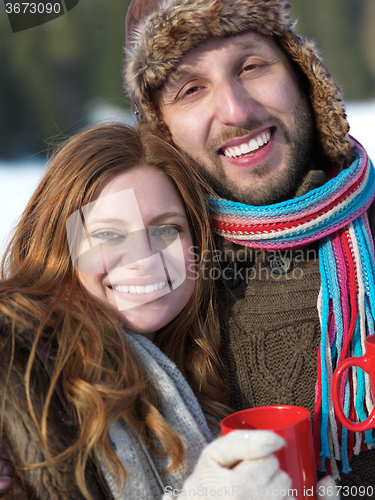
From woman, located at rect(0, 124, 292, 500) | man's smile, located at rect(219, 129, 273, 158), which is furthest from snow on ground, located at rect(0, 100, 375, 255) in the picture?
→ man's smile, located at rect(219, 129, 273, 158)

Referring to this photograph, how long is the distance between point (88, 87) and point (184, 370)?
832 centimetres

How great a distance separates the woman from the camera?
1.08m

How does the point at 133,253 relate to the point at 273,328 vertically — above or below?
above

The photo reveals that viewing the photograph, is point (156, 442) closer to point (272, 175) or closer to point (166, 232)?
point (166, 232)

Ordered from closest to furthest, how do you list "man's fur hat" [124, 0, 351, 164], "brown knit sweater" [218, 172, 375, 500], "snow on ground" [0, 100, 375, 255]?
"brown knit sweater" [218, 172, 375, 500] < "man's fur hat" [124, 0, 351, 164] < "snow on ground" [0, 100, 375, 255]

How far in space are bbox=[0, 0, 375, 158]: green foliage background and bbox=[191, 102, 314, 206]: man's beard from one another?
6.86 meters

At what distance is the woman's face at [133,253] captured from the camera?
4.30 ft

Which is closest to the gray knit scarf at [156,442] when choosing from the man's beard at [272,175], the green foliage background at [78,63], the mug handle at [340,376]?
the mug handle at [340,376]

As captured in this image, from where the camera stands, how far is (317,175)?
1619mm

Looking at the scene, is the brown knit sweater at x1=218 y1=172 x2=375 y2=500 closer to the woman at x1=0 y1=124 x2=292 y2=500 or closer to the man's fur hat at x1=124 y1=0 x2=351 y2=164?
the woman at x1=0 y1=124 x2=292 y2=500

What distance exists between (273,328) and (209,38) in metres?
0.96

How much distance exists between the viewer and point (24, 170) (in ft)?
11.5

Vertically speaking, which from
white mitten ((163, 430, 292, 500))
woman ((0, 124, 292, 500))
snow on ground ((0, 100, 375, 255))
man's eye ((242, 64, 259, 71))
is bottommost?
white mitten ((163, 430, 292, 500))

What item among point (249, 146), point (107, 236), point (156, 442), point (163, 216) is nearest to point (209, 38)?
point (249, 146)
